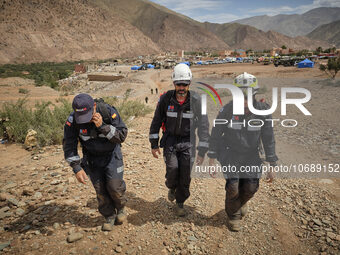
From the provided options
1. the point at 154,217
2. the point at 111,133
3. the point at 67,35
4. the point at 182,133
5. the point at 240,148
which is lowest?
the point at 154,217

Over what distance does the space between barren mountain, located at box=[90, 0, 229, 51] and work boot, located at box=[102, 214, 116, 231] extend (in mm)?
126242

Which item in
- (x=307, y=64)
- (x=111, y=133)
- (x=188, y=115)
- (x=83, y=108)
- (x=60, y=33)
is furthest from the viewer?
(x=60, y=33)

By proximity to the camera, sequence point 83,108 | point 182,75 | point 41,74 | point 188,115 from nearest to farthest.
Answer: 1. point 83,108
2. point 182,75
3. point 188,115
4. point 41,74

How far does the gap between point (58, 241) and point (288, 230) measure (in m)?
3.06

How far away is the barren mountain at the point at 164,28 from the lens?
128 meters

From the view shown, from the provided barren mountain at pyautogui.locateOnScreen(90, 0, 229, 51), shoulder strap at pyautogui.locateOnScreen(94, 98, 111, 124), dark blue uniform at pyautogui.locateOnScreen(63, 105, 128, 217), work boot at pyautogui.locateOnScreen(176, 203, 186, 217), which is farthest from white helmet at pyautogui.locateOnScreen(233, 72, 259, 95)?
barren mountain at pyautogui.locateOnScreen(90, 0, 229, 51)

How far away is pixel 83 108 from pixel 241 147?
1.96 metres

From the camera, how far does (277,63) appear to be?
35781 mm

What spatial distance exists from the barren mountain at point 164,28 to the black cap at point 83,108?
126 m

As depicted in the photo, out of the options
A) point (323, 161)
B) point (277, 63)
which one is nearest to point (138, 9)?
point (277, 63)

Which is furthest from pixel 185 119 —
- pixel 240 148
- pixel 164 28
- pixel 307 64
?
pixel 164 28

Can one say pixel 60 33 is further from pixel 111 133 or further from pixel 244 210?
pixel 244 210

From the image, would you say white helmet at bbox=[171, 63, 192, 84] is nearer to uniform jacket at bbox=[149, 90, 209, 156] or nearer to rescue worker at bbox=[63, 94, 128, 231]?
uniform jacket at bbox=[149, 90, 209, 156]

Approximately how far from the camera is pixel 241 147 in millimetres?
2836
